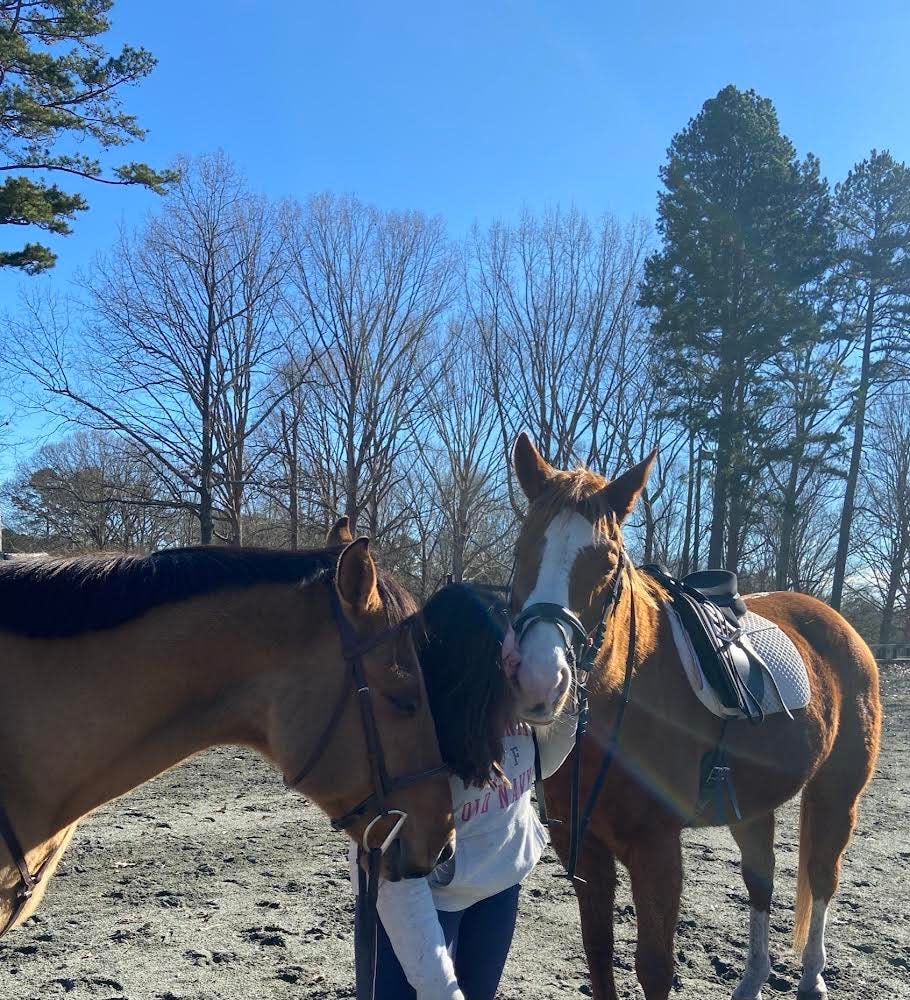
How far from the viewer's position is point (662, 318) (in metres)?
21.0

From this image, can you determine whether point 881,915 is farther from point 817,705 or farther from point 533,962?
point 533,962

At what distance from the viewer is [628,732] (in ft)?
A: 9.32

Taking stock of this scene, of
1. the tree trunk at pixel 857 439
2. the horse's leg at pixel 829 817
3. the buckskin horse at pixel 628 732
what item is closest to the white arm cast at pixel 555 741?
the buckskin horse at pixel 628 732

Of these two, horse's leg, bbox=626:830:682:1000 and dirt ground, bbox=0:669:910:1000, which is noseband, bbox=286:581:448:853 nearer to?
horse's leg, bbox=626:830:682:1000

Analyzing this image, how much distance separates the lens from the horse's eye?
5.68 feet

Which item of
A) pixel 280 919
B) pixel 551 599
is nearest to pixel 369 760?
pixel 551 599

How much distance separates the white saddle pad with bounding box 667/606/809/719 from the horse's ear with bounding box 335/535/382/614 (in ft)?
6.10

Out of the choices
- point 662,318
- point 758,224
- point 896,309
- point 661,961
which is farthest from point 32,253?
point 896,309

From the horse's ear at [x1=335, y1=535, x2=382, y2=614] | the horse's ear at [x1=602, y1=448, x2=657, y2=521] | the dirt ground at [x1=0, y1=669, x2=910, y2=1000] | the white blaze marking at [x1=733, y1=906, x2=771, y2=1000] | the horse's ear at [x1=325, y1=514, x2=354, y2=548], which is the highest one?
the horse's ear at [x1=602, y1=448, x2=657, y2=521]

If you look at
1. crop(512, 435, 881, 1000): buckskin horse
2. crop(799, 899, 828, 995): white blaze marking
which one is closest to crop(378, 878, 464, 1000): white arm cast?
crop(512, 435, 881, 1000): buckskin horse

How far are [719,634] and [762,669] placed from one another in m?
0.32

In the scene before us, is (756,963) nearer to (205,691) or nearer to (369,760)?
(369,760)

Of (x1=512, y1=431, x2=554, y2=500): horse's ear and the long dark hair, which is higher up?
(x1=512, y1=431, x2=554, y2=500): horse's ear

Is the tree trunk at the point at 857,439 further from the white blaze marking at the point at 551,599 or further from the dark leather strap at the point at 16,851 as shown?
the dark leather strap at the point at 16,851
